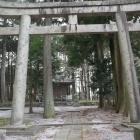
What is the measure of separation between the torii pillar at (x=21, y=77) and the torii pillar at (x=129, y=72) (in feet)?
12.2

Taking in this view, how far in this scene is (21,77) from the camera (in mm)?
9305

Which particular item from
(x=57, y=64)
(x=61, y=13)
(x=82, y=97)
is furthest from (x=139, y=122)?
(x=82, y=97)

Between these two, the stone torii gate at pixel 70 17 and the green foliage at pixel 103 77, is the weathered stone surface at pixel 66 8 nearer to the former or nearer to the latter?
the stone torii gate at pixel 70 17

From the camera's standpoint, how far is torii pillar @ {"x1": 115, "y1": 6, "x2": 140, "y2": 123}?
29.3ft

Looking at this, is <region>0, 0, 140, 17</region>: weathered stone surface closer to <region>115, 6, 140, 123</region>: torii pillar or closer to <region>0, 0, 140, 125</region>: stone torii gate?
<region>0, 0, 140, 125</region>: stone torii gate

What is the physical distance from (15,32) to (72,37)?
9585 mm

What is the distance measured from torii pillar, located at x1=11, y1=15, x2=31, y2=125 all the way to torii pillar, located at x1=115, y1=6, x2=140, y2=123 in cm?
372

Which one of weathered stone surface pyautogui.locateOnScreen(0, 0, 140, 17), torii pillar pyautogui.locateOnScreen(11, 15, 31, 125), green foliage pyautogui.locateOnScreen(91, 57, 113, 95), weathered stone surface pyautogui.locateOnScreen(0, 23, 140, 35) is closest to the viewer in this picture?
torii pillar pyautogui.locateOnScreen(11, 15, 31, 125)

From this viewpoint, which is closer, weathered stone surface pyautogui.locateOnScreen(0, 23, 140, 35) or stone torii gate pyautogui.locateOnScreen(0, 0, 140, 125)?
stone torii gate pyautogui.locateOnScreen(0, 0, 140, 125)

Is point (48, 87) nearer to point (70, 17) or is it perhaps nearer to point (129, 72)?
point (70, 17)

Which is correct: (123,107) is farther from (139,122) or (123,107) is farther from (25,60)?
(25,60)

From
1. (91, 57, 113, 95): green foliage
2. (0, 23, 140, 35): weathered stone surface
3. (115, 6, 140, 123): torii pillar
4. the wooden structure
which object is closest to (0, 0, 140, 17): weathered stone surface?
(115, 6, 140, 123): torii pillar

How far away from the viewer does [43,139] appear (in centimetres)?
753

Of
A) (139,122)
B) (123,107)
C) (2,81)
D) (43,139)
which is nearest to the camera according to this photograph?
(43,139)
